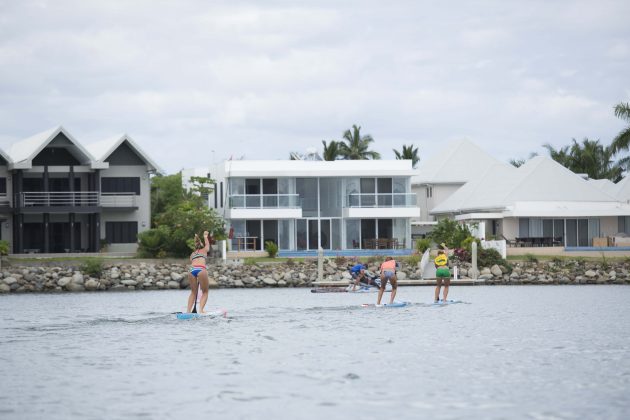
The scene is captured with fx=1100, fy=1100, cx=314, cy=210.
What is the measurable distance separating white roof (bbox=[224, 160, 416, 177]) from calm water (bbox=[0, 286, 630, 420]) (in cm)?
2742

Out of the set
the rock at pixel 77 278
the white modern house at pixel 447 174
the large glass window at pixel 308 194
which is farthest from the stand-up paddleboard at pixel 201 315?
the white modern house at pixel 447 174

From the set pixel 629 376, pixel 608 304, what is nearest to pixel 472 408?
pixel 629 376

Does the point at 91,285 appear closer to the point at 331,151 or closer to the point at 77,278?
the point at 77,278

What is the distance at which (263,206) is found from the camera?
63.8 metres

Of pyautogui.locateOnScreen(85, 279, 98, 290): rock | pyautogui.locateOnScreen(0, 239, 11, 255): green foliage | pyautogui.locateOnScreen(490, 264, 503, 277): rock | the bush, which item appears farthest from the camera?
the bush

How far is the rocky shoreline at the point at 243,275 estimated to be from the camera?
53.7 meters

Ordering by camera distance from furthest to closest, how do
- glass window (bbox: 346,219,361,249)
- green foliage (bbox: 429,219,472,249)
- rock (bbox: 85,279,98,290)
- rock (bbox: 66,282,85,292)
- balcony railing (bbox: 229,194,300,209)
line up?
glass window (bbox: 346,219,361,249) → balcony railing (bbox: 229,194,300,209) → green foliage (bbox: 429,219,472,249) → rock (bbox: 85,279,98,290) → rock (bbox: 66,282,85,292)

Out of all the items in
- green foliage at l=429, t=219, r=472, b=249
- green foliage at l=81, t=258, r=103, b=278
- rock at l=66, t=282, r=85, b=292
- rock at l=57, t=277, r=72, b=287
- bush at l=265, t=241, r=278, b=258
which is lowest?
rock at l=66, t=282, r=85, b=292

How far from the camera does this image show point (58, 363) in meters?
22.1

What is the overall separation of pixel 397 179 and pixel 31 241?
21921 mm

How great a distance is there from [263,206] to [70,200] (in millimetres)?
11034

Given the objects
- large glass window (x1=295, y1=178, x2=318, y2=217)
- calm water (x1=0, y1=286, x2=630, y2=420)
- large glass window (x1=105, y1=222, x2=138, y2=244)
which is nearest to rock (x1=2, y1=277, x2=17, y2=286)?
large glass window (x1=105, y1=222, x2=138, y2=244)

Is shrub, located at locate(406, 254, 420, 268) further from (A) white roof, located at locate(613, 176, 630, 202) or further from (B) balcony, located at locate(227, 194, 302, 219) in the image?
(A) white roof, located at locate(613, 176, 630, 202)

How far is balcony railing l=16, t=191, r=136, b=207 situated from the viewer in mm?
62094
